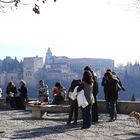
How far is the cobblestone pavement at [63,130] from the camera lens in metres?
12.7

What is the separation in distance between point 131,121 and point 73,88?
7.72ft

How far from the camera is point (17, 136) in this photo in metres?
12.9

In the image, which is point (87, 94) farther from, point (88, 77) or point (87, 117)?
point (87, 117)

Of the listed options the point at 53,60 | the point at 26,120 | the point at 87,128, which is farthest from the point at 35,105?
the point at 53,60

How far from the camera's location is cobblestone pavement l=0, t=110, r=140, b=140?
12703 mm

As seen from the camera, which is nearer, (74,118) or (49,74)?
(74,118)

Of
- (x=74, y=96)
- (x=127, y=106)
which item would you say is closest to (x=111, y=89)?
(x=74, y=96)

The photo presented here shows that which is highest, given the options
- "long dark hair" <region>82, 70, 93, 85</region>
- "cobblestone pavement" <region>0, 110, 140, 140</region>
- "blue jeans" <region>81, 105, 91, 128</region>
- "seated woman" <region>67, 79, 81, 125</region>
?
"long dark hair" <region>82, 70, 93, 85</region>

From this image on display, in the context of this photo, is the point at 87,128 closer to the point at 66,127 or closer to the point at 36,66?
the point at 66,127

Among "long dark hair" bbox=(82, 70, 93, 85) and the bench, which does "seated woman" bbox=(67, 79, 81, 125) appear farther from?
the bench

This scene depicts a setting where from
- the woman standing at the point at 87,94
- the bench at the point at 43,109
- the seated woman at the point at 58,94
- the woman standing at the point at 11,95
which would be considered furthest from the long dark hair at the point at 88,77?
the woman standing at the point at 11,95

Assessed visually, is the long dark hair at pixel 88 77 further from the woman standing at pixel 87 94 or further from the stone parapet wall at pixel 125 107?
the stone parapet wall at pixel 125 107

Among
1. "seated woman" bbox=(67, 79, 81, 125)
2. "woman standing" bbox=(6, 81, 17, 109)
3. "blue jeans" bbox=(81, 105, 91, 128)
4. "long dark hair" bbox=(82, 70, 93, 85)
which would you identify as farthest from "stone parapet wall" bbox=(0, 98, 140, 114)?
"long dark hair" bbox=(82, 70, 93, 85)

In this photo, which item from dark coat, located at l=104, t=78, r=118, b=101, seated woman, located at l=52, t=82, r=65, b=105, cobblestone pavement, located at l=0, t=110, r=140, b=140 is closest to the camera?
cobblestone pavement, located at l=0, t=110, r=140, b=140
